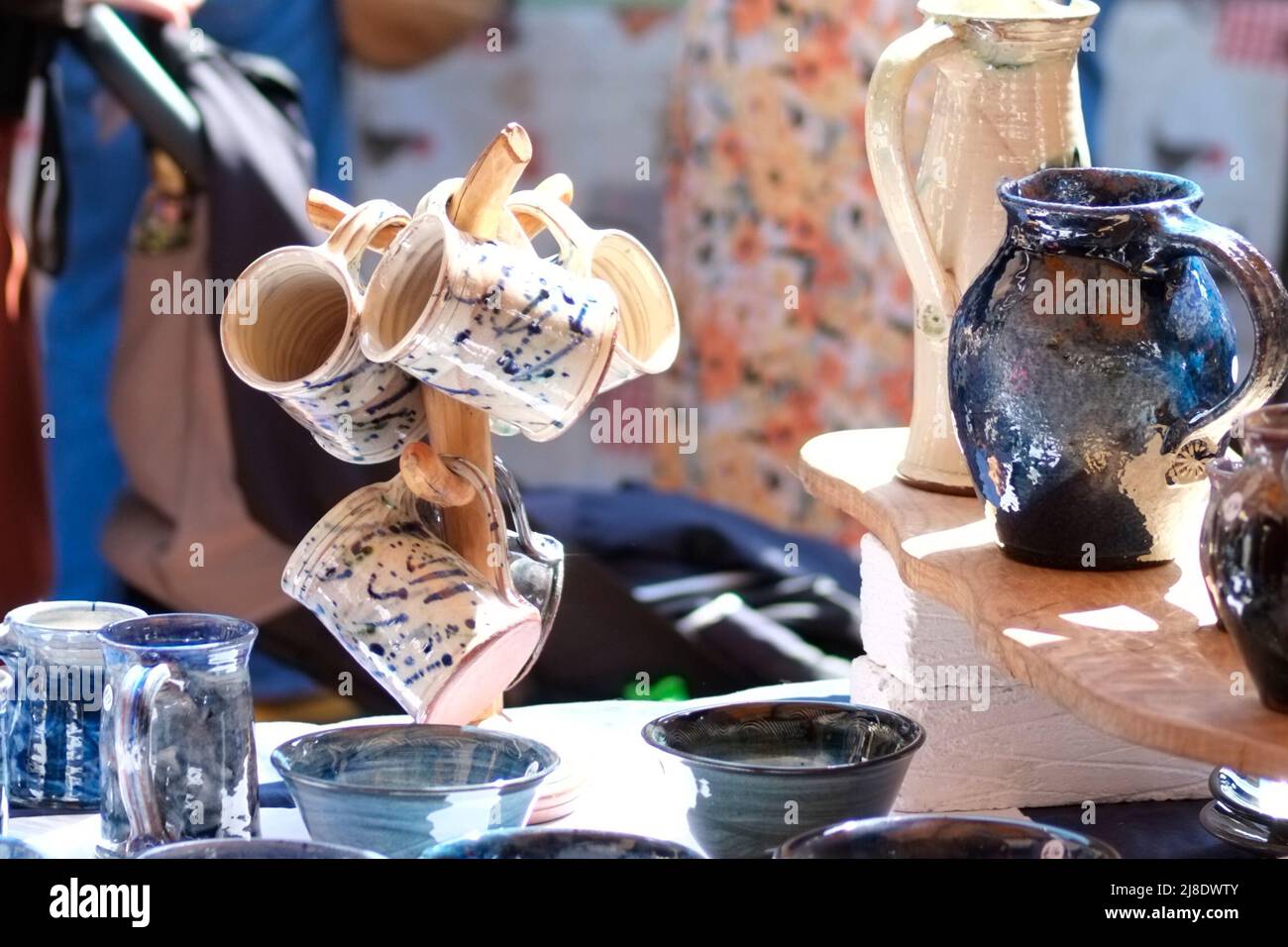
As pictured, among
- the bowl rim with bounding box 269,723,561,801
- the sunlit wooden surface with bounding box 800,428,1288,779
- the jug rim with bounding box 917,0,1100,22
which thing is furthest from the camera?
the jug rim with bounding box 917,0,1100,22

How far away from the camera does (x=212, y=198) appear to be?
2.04 m

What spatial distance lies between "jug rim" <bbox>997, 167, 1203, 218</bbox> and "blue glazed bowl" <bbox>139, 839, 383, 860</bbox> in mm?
481

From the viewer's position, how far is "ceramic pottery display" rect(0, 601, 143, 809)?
1.04 m

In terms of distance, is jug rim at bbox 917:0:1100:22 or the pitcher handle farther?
jug rim at bbox 917:0:1100:22

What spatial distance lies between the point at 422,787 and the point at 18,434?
4.53 ft

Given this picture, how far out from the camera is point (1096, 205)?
100cm

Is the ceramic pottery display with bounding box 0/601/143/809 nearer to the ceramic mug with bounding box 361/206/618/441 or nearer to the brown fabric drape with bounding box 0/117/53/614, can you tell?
the ceramic mug with bounding box 361/206/618/441

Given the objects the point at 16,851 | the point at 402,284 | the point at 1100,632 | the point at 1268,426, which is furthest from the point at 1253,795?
the point at 16,851

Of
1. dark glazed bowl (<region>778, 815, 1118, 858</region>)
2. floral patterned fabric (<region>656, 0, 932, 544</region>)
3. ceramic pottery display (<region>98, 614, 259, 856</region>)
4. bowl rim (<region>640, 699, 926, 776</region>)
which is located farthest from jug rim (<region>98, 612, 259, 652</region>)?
floral patterned fabric (<region>656, 0, 932, 544</region>)

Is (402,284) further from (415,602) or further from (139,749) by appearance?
(139,749)

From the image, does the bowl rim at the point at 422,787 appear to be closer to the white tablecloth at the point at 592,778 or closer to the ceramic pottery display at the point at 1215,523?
the white tablecloth at the point at 592,778

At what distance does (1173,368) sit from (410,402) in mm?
422

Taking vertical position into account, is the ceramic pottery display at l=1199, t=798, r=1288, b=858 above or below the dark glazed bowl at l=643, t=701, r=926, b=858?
below
